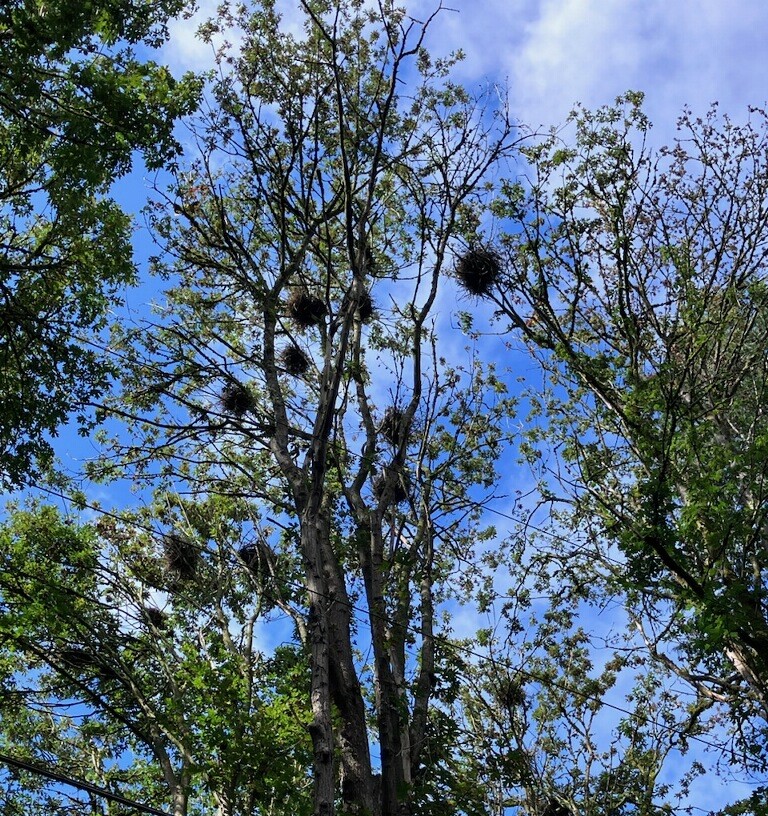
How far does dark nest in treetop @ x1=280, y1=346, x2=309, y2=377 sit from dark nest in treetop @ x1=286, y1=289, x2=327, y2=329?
23.0 inches

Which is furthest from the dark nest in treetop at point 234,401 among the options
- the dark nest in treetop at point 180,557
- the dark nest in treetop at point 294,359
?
the dark nest in treetop at point 180,557

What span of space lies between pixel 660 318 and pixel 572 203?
1901 mm

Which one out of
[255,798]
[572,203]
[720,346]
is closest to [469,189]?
[572,203]

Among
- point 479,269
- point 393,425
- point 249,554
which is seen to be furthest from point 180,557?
point 479,269

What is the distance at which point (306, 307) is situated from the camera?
11.8 metres

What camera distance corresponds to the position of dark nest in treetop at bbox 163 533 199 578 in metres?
12.7

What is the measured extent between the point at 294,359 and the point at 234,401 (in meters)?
1.30

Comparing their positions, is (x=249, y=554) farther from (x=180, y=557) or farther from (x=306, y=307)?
(x=306, y=307)

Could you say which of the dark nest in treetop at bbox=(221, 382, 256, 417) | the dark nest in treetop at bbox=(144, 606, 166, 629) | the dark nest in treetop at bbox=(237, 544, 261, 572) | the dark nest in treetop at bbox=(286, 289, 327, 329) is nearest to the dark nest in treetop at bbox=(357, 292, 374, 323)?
the dark nest in treetop at bbox=(286, 289, 327, 329)

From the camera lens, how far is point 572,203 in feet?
35.7

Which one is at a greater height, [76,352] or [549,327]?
[549,327]

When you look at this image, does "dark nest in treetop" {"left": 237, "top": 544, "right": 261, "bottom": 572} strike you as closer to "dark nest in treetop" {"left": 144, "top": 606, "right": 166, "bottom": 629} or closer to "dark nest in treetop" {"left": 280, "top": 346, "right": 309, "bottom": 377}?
"dark nest in treetop" {"left": 144, "top": 606, "right": 166, "bottom": 629}

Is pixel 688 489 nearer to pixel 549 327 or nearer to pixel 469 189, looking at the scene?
pixel 549 327

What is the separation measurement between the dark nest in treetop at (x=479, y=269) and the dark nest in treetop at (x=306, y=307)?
1.92m
